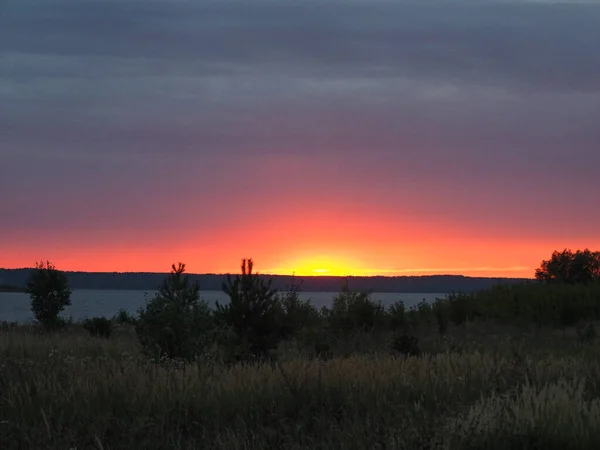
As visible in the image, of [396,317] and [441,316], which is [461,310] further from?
[396,317]

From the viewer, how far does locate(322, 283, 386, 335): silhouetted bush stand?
29297mm

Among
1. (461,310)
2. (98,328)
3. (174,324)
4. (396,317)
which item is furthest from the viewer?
(461,310)

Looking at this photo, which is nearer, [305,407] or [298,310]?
[305,407]

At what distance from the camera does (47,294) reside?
34.4 metres

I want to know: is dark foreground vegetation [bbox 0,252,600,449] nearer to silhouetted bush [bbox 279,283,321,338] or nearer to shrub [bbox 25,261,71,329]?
silhouetted bush [bbox 279,283,321,338]

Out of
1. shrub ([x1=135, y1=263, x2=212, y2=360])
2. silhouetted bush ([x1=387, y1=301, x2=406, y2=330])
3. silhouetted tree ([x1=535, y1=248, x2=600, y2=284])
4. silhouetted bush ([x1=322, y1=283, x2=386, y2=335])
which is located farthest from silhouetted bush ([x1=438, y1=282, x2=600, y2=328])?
shrub ([x1=135, y1=263, x2=212, y2=360])

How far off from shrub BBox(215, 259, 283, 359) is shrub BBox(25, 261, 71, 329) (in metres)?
18.1

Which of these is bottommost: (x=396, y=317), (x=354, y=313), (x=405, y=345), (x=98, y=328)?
(x=98, y=328)

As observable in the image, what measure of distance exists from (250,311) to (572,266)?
3622 centimetres

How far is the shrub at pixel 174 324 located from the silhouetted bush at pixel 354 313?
12.1 m

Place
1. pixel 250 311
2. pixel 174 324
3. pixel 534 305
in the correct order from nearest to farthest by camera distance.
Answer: pixel 174 324, pixel 250 311, pixel 534 305

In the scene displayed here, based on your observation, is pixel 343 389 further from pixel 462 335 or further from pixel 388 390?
pixel 462 335

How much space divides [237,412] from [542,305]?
25139 millimetres

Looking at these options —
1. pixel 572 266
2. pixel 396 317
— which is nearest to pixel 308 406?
pixel 396 317
